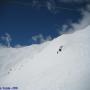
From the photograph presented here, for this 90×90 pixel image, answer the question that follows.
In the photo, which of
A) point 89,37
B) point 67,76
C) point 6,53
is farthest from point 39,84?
point 6,53

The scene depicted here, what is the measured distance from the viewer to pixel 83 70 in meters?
42.9

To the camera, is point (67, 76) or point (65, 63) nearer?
point (67, 76)

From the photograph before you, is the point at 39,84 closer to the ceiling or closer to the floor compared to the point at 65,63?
closer to the floor

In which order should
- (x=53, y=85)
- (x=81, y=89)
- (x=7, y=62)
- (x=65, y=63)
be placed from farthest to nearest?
(x=7, y=62) < (x=65, y=63) < (x=53, y=85) < (x=81, y=89)

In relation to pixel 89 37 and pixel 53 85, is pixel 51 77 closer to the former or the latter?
pixel 53 85

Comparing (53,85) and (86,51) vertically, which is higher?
(86,51)

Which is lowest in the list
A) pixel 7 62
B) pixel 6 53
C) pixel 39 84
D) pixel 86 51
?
pixel 39 84

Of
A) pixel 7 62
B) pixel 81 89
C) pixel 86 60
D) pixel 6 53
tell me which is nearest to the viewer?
pixel 81 89

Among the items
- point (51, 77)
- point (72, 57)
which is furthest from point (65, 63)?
point (51, 77)

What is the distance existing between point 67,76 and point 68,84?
384 centimetres

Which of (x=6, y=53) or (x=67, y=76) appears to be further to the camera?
(x=6, y=53)

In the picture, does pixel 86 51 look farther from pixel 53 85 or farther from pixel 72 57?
pixel 53 85

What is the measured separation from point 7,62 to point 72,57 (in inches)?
4225

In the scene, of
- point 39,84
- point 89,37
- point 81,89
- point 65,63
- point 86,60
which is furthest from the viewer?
point 89,37
